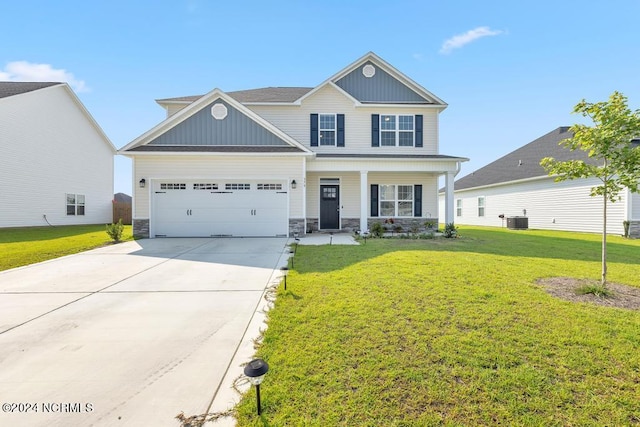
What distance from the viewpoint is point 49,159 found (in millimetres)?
16750

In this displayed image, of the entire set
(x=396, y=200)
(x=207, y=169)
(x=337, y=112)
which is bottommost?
(x=396, y=200)

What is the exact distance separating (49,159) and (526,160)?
29.4 meters

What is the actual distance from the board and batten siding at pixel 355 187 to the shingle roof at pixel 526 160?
721 cm

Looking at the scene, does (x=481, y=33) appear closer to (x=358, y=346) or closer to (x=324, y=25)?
(x=324, y=25)

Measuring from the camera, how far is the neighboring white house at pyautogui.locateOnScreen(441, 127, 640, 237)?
1386cm

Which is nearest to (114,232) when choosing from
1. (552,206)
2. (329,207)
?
(329,207)

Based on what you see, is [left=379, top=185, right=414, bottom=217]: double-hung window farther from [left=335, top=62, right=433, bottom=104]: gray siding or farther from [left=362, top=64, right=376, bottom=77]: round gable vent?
[left=362, top=64, right=376, bottom=77]: round gable vent

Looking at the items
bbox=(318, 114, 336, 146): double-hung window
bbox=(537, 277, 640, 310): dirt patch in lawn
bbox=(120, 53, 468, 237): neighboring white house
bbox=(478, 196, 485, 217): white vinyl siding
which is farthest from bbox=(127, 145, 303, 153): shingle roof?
bbox=(478, 196, 485, 217): white vinyl siding

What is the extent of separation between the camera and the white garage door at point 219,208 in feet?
38.2

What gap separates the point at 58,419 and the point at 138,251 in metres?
7.49

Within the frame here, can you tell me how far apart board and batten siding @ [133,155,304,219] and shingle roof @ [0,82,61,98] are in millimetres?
10542

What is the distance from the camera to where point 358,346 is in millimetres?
2943

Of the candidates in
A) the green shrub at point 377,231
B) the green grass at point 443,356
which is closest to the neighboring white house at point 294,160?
the green shrub at point 377,231

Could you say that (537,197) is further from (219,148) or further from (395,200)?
(219,148)
